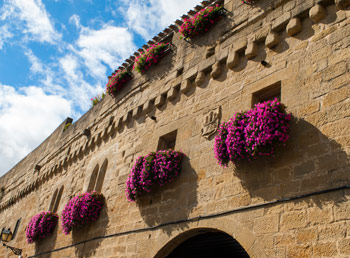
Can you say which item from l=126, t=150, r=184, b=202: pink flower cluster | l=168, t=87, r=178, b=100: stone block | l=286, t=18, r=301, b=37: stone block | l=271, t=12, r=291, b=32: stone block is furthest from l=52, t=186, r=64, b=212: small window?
l=286, t=18, r=301, b=37: stone block

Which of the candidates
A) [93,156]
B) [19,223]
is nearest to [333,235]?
[93,156]

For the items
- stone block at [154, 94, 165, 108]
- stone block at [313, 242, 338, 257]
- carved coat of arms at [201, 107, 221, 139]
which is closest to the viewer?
stone block at [313, 242, 338, 257]

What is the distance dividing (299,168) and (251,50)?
2.43m

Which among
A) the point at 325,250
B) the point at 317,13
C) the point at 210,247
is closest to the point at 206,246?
the point at 210,247

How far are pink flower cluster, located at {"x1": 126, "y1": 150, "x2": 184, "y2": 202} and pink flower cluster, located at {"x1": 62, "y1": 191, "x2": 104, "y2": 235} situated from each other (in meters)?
1.36

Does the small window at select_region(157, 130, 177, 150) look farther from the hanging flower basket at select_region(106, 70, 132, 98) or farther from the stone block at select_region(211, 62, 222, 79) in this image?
the hanging flower basket at select_region(106, 70, 132, 98)

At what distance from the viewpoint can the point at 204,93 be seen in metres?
6.85

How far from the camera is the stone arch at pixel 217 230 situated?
447cm

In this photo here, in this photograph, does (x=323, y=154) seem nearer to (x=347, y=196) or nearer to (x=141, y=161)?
(x=347, y=196)

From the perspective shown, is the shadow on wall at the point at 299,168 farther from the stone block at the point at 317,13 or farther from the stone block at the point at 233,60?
the stone block at the point at 233,60

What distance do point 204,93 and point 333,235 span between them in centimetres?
365

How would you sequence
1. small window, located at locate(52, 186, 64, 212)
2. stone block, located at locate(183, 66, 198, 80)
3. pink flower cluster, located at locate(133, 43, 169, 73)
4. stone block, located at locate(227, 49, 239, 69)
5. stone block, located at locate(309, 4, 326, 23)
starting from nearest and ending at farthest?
stone block, located at locate(309, 4, 326, 23)
stone block, located at locate(227, 49, 239, 69)
stone block, located at locate(183, 66, 198, 80)
pink flower cluster, located at locate(133, 43, 169, 73)
small window, located at locate(52, 186, 64, 212)

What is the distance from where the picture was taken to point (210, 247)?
6012 millimetres

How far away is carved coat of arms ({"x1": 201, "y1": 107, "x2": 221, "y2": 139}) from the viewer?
20.2 ft
